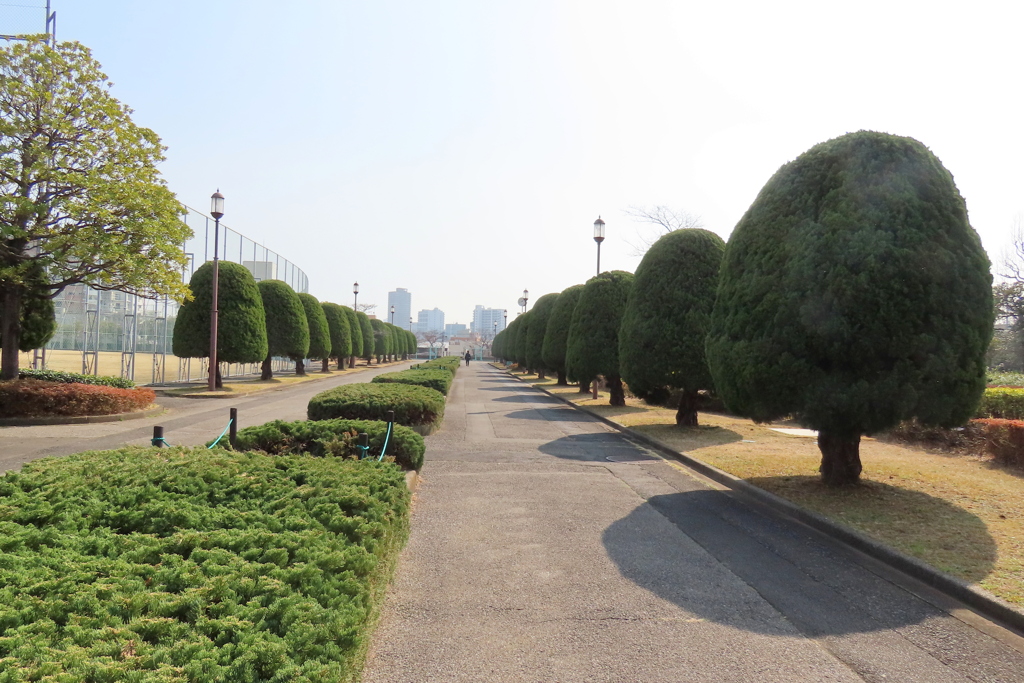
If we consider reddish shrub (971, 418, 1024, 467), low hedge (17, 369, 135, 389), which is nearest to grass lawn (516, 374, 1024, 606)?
reddish shrub (971, 418, 1024, 467)

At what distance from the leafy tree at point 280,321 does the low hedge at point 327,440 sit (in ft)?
88.9

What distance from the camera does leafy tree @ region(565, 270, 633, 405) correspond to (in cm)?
2273

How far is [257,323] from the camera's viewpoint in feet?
94.4

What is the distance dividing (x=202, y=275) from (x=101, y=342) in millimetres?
4602

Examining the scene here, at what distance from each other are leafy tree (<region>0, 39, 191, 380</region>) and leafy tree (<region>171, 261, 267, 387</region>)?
33.0 feet

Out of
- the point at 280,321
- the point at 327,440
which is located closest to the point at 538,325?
the point at 280,321

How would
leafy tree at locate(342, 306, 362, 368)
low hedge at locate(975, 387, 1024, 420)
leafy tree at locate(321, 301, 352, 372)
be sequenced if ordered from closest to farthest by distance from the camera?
low hedge at locate(975, 387, 1024, 420) < leafy tree at locate(321, 301, 352, 372) < leafy tree at locate(342, 306, 362, 368)

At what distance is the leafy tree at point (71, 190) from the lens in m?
15.4

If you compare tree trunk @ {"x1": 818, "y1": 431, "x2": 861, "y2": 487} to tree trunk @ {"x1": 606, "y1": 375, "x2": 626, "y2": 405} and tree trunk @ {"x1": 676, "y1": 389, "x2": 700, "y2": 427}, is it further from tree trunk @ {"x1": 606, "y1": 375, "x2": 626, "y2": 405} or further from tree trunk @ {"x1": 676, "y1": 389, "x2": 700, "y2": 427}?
tree trunk @ {"x1": 606, "y1": 375, "x2": 626, "y2": 405}

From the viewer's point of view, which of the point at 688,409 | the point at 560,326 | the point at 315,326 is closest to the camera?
the point at 688,409

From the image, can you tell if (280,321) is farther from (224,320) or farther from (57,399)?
(57,399)

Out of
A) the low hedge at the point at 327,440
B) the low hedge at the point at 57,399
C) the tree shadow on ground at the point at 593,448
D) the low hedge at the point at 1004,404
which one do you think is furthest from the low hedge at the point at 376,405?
the low hedge at the point at 1004,404

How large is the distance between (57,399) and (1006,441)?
1848 centimetres

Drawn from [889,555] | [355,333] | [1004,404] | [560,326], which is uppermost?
[355,333]
